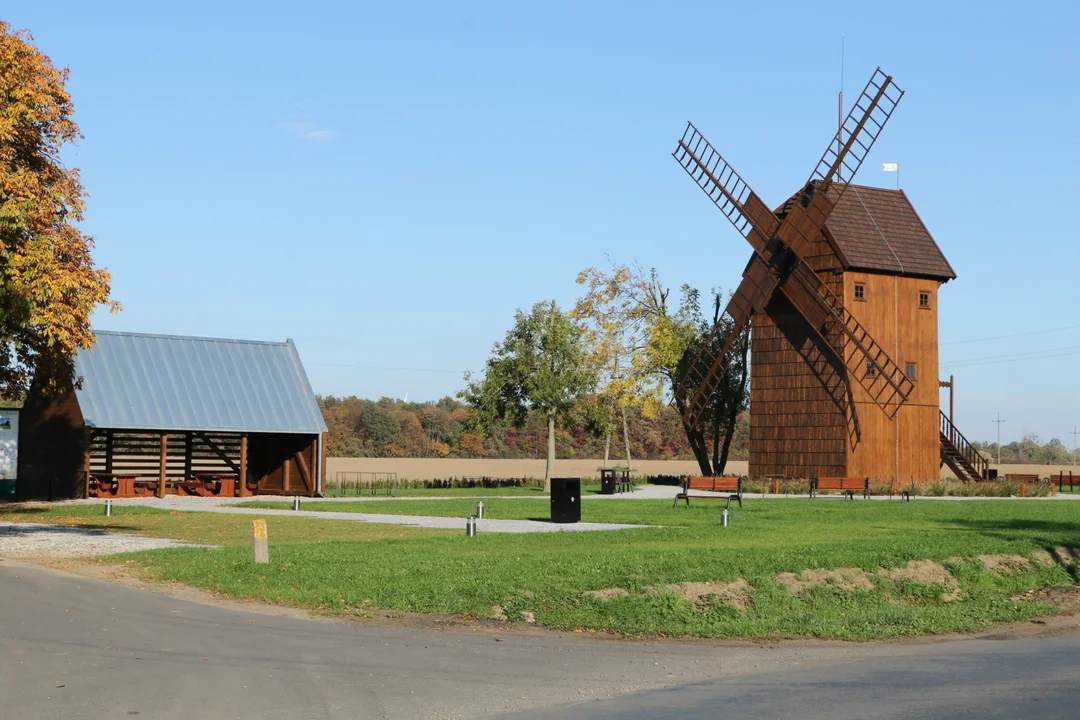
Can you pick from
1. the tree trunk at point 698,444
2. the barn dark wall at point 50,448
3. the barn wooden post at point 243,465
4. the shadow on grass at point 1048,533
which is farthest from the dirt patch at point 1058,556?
the tree trunk at point 698,444

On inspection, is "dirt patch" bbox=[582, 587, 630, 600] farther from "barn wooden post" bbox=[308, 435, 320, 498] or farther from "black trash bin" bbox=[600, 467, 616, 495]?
"black trash bin" bbox=[600, 467, 616, 495]

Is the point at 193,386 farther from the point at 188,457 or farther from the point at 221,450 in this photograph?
the point at 188,457

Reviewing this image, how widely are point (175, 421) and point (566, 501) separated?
20121mm

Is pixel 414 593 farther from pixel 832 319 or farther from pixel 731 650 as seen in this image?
pixel 832 319

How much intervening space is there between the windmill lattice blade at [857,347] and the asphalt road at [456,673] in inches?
1401

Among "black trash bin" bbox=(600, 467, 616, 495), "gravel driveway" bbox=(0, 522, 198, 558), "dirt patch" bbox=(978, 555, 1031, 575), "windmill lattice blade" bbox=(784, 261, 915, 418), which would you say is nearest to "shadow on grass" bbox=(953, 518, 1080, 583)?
"dirt patch" bbox=(978, 555, 1031, 575)

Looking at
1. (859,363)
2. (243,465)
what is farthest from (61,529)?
(859,363)

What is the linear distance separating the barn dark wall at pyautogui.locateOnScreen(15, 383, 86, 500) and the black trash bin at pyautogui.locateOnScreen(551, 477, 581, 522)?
2065cm

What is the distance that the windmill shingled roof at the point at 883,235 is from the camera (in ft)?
168

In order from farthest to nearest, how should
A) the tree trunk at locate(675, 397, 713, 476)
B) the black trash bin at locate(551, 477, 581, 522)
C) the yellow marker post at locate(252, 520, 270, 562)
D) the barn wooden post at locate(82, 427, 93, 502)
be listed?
the tree trunk at locate(675, 397, 713, 476) → the barn wooden post at locate(82, 427, 93, 502) → the black trash bin at locate(551, 477, 581, 522) → the yellow marker post at locate(252, 520, 270, 562)

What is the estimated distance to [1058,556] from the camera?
23.2 meters

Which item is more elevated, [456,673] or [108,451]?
[108,451]

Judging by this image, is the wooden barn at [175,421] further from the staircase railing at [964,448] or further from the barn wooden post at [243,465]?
the staircase railing at [964,448]

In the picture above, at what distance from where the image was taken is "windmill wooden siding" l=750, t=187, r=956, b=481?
5075 cm
